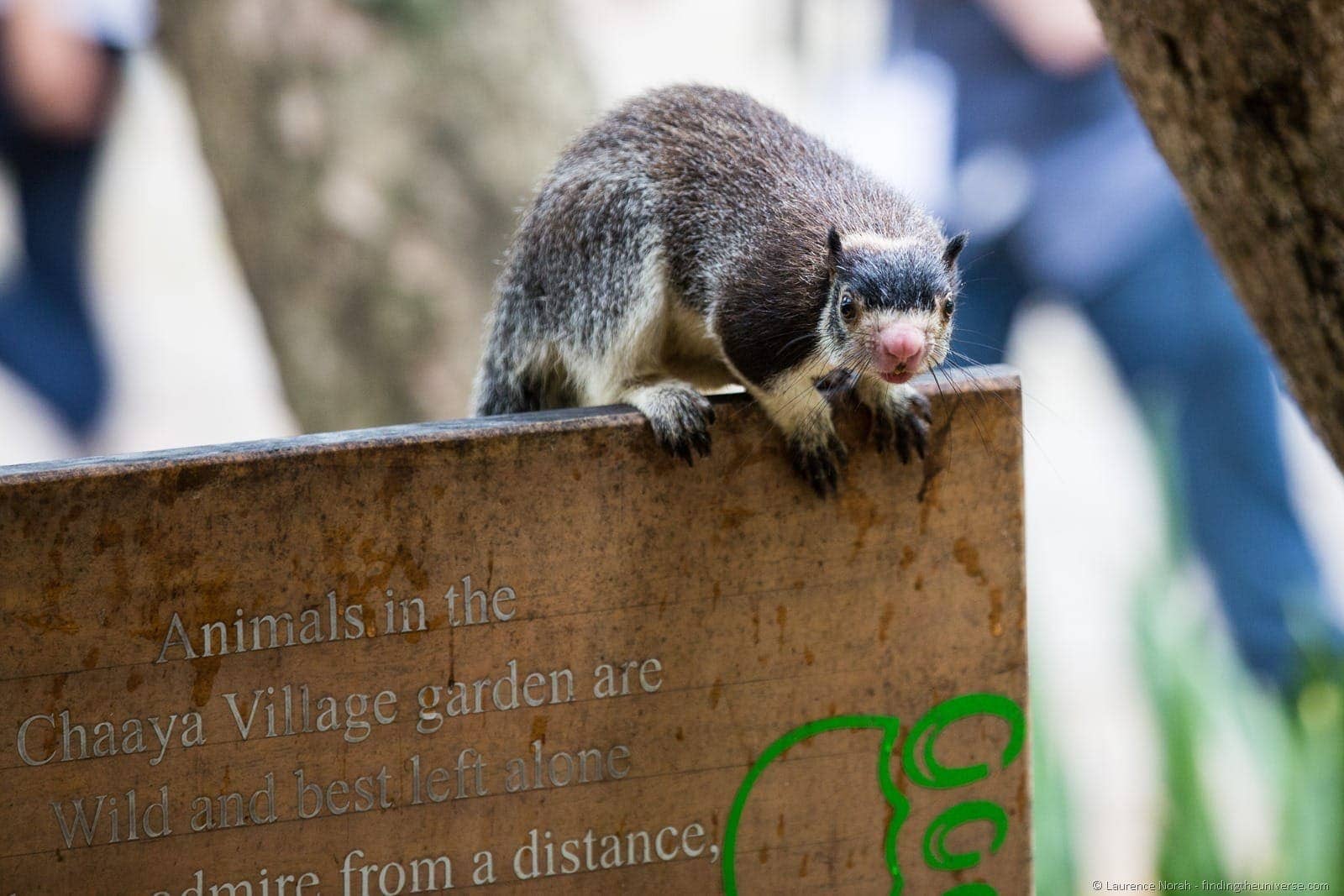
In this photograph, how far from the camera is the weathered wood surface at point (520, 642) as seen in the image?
1520mm

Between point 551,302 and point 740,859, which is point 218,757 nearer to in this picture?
point 740,859

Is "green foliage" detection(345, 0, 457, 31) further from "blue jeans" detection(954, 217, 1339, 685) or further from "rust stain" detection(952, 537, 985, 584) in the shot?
"rust stain" detection(952, 537, 985, 584)

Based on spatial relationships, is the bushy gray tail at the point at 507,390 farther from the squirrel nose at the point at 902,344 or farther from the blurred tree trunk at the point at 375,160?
the blurred tree trunk at the point at 375,160

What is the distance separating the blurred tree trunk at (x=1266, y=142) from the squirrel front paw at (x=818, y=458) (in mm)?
527

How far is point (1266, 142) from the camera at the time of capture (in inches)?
50.7

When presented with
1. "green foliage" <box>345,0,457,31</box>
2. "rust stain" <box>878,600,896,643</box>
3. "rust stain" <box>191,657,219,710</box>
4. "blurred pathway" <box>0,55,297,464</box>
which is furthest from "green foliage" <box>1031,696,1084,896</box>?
"blurred pathway" <box>0,55,297,464</box>

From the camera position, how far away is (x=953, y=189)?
3943mm

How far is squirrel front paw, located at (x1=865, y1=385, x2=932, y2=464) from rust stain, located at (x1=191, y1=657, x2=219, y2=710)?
0.88 metres

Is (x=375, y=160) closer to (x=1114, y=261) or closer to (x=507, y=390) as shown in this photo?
(x=507, y=390)

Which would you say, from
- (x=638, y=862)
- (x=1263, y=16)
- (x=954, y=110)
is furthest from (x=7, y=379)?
(x=1263, y=16)

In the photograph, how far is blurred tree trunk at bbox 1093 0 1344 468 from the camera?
4.07 feet

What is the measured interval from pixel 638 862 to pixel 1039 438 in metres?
2.71

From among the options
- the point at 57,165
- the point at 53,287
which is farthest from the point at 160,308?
the point at 57,165

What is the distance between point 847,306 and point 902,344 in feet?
0.51
